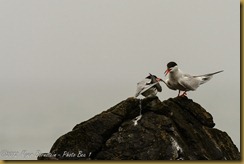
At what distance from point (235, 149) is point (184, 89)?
2.10m

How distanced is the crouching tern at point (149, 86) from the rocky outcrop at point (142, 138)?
55 cm

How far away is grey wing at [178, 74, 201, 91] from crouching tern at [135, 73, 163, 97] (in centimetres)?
68

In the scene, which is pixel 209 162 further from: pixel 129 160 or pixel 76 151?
pixel 76 151

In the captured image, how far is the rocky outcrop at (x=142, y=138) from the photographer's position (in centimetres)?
1145

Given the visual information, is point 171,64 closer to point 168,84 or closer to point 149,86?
point 168,84

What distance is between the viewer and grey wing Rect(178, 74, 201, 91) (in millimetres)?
13258

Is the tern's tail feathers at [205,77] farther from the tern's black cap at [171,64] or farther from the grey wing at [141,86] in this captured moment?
the grey wing at [141,86]

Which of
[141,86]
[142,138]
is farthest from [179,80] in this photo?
[142,138]

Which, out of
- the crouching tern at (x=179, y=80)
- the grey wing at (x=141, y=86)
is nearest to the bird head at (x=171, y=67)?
the crouching tern at (x=179, y=80)

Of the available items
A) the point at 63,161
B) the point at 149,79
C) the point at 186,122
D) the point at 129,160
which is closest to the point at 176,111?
the point at 186,122

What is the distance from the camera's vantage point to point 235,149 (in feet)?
42.7

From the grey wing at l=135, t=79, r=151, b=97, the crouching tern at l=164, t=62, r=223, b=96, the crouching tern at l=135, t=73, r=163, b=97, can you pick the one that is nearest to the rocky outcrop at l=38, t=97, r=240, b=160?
the grey wing at l=135, t=79, r=151, b=97

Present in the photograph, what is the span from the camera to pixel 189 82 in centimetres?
1339

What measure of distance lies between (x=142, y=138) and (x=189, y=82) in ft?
8.72
